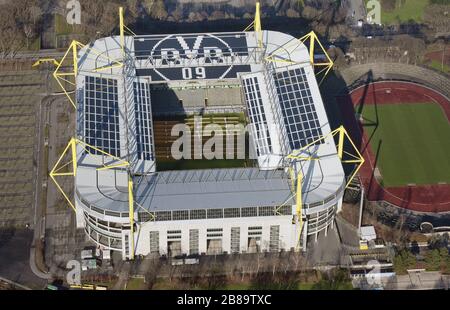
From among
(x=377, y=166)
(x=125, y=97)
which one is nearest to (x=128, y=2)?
(x=125, y=97)

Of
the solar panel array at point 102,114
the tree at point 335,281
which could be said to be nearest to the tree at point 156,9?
the solar panel array at point 102,114

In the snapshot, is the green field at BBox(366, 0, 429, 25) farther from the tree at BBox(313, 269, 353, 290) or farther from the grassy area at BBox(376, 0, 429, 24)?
the tree at BBox(313, 269, 353, 290)

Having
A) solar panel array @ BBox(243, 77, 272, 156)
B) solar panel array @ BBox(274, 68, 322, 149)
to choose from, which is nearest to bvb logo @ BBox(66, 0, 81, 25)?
solar panel array @ BBox(243, 77, 272, 156)

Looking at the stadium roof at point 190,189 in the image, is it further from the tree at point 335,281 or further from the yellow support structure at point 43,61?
the yellow support structure at point 43,61

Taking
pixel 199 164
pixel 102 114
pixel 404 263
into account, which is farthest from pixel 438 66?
pixel 102 114

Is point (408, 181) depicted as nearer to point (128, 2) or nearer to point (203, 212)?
point (203, 212)
